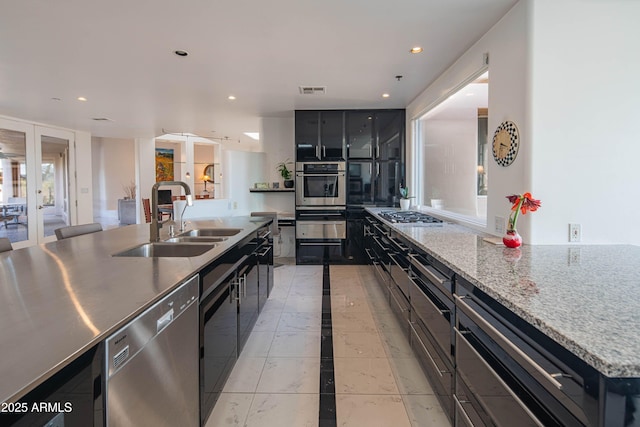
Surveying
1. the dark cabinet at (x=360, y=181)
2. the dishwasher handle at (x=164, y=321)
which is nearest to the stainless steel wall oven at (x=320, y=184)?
the dark cabinet at (x=360, y=181)

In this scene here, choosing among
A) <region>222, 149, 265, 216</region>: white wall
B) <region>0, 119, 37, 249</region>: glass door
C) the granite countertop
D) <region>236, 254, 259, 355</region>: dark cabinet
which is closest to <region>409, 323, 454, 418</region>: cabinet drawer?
the granite countertop

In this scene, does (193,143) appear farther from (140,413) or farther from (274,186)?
(140,413)

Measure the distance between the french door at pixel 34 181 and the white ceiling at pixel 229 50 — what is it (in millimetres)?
1225

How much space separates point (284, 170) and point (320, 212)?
1071 millimetres

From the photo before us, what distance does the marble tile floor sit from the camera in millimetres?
1753

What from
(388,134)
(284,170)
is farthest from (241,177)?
(388,134)

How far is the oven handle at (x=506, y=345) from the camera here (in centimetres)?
84

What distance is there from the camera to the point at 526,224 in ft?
6.72

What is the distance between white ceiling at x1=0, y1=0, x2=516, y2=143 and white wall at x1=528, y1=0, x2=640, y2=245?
46cm

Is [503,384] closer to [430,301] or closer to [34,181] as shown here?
[430,301]

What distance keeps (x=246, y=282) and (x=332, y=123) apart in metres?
3.36

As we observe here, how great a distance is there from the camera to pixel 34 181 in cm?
614

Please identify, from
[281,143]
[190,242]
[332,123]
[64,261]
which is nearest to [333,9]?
[190,242]

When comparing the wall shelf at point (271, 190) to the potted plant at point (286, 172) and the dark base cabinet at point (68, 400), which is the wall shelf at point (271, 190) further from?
the dark base cabinet at point (68, 400)
